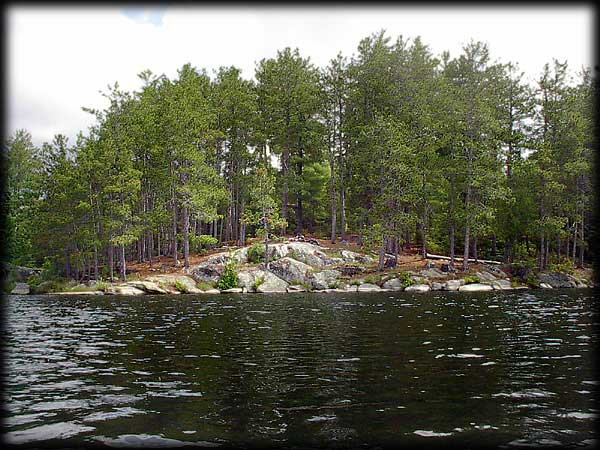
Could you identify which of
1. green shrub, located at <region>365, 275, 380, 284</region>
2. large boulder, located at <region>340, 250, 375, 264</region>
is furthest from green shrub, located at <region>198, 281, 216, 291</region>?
green shrub, located at <region>365, 275, 380, 284</region>

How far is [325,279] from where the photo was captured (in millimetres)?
41281

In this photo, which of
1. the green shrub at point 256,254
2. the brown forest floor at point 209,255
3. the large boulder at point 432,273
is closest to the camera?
the large boulder at point 432,273

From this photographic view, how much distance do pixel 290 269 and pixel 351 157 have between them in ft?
48.9

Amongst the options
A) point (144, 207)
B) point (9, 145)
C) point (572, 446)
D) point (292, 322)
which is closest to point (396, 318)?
point (292, 322)

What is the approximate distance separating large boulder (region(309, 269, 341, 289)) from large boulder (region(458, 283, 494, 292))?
10905 mm

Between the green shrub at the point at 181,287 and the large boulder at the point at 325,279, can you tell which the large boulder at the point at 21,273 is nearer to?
the green shrub at the point at 181,287

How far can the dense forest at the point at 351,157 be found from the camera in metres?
43.8

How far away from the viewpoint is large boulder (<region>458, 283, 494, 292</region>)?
38156 mm

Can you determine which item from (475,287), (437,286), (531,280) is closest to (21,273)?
(437,286)

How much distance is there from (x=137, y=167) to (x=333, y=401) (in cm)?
4554

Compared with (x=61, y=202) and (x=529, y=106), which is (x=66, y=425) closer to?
(x=61, y=202)

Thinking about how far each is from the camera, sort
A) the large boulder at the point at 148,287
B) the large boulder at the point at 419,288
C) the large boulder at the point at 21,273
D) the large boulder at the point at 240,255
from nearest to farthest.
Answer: the large boulder at the point at 148,287 < the large boulder at the point at 419,288 < the large boulder at the point at 240,255 < the large boulder at the point at 21,273

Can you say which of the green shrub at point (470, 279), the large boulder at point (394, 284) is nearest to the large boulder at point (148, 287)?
the large boulder at point (394, 284)

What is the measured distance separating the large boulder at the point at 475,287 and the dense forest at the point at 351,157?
3.71 m
